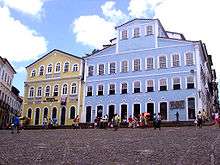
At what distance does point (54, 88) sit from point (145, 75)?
1468 centimetres

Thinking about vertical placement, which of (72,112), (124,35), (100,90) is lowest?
(72,112)

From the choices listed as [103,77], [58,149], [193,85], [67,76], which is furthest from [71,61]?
[58,149]

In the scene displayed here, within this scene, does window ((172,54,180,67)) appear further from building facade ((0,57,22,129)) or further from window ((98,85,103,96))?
building facade ((0,57,22,129))

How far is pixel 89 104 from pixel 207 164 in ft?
129

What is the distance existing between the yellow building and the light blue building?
1799 millimetres

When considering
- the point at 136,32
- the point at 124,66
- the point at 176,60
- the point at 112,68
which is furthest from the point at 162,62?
the point at 112,68

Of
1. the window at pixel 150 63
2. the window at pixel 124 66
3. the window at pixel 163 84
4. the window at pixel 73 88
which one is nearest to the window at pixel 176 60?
the window at pixel 163 84

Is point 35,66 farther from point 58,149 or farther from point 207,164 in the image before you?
point 207,164

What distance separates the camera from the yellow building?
51.7 m

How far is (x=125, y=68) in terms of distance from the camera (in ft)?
162

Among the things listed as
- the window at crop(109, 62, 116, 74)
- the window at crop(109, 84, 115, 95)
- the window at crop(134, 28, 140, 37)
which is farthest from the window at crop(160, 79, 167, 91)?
the window at crop(134, 28, 140, 37)

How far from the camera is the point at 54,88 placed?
53844 millimetres

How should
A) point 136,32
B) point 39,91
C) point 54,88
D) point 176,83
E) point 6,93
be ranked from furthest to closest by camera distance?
point 6,93
point 39,91
point 54,88
point 136,32
point 176,83

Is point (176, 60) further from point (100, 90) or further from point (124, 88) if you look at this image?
point (100, 90)
